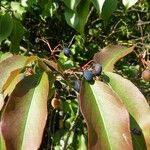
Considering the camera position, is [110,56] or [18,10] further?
[18,10]

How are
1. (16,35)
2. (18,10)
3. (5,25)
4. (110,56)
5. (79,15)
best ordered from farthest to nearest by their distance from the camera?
(18,10) < (16,35) < (5,25) < (79,15) < (110,56)

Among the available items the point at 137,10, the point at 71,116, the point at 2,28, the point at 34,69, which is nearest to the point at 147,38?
the point at 137,10

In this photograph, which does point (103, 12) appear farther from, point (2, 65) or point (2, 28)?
point (2, 65)

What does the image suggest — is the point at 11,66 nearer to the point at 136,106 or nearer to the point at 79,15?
the point at 136,106

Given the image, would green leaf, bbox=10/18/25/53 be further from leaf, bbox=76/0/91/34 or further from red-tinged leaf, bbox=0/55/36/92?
red-tinged leaf, bbox=0/55/36/92

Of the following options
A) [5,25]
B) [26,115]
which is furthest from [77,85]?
[5,25]
